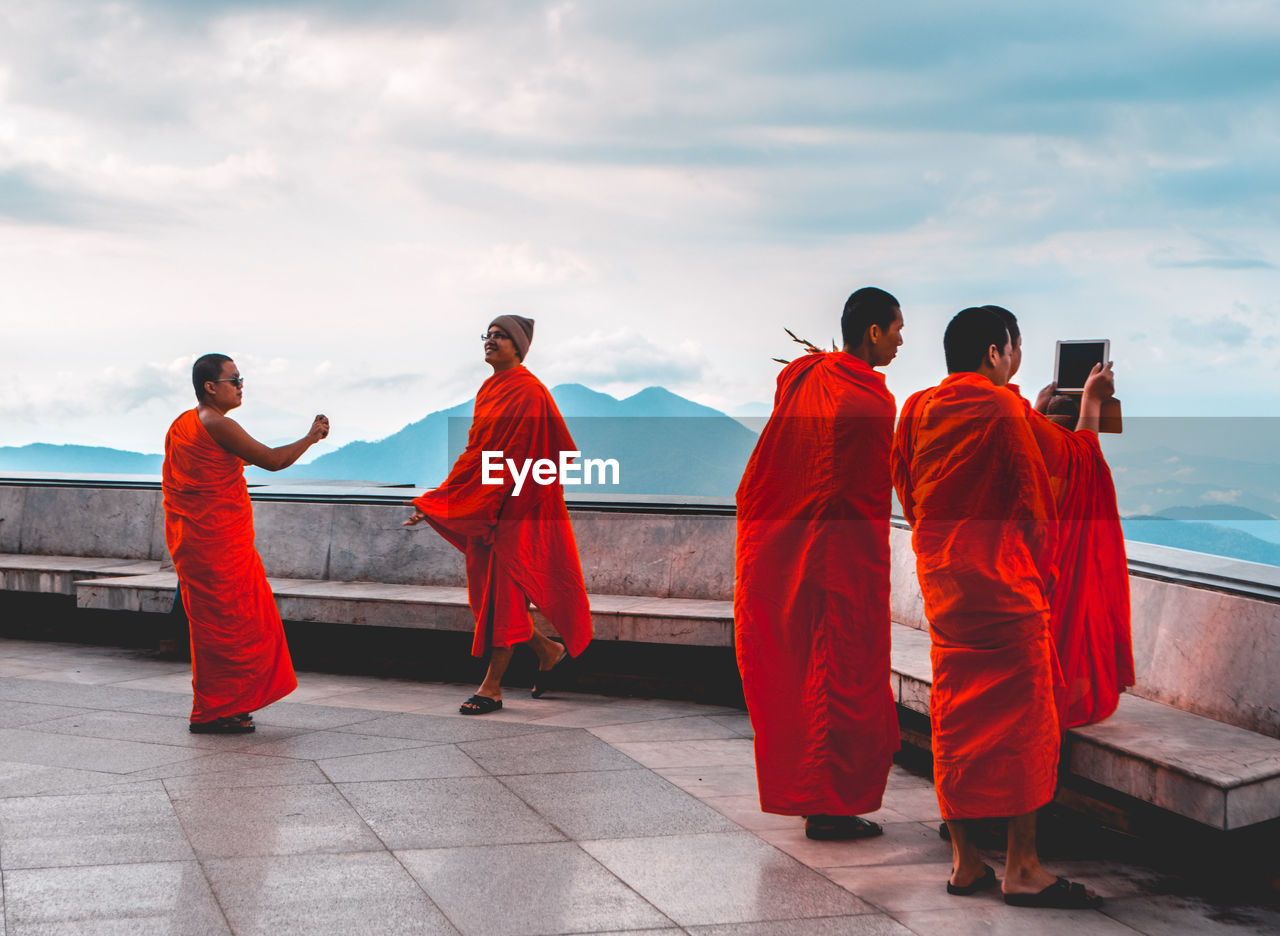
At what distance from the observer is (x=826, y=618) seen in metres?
4.34

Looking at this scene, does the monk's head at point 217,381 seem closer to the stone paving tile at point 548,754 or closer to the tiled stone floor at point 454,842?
the tiled stone floor at point 454,842

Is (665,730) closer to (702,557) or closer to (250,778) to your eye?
(702,557)

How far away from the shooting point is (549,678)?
23.6 feet

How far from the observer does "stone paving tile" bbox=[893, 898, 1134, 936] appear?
351 cm

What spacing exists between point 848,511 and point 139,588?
5.44m

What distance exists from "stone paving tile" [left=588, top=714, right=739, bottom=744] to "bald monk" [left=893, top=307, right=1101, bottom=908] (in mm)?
2338

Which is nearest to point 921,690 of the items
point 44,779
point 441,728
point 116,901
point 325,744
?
point 441,728

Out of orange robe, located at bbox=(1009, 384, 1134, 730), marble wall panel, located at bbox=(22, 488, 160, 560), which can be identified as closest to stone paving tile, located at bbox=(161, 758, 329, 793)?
orange robe, located at bbox=(1009, 384, 1134, 730)

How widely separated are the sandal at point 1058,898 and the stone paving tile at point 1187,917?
0.07 meters

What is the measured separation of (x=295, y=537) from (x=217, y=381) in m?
2.68

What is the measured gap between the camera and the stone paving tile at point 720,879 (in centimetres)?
363

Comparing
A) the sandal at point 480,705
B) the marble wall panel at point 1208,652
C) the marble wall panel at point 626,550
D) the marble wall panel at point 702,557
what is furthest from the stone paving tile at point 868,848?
the marble wall panel at point 626,550

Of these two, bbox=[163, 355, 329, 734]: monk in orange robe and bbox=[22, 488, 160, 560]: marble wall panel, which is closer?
bbox=[163, 355, 329, 734]: monk in orange robe

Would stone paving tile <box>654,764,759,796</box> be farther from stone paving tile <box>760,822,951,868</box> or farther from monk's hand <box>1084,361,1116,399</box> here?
monk's hand <box>1084,361,1116,399</box>
